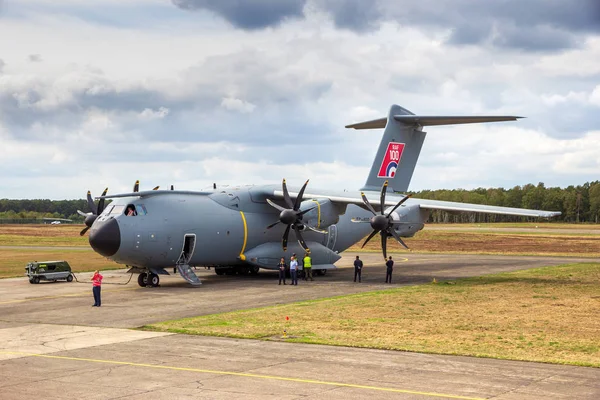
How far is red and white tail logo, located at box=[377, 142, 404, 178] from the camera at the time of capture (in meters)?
41.8

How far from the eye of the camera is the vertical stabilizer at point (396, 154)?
41.7 meters

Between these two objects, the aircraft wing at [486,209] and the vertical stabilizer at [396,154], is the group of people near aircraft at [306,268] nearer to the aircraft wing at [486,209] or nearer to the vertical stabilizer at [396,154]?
the aircraft wing at [486,209]

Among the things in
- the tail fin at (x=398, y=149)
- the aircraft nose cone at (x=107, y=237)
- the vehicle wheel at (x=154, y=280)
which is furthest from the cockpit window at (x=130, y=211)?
the tail fin at (x=398, y=149)

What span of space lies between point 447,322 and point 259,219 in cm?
1673

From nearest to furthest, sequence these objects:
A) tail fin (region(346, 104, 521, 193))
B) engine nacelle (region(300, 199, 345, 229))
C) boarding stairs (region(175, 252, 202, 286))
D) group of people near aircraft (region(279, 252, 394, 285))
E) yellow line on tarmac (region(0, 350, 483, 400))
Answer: yellow line on tarmac (region(0, 350, 483, 400)), boarding stairs (region(175, 252, 202, 286)), group of people near aircraft (region(279, 252, 394, 285)), engine nacelle (region(300, 199, 345, 229)), tail fin (region(346, 104, 521, 193))

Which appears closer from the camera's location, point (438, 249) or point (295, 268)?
point (295, 268)

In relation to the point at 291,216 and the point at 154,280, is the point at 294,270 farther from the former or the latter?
the point at 154,280

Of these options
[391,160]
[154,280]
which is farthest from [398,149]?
[154,280]

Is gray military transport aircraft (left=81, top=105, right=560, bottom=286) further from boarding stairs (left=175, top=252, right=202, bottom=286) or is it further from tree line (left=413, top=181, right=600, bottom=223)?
tree line (left=413, top=181, right=600, bottom=223)

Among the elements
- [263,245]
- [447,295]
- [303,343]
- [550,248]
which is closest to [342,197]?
[263,245]

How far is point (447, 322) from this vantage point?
69.4 feet

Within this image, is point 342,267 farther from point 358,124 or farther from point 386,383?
point 386,383

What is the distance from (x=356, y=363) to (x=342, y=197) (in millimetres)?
21322

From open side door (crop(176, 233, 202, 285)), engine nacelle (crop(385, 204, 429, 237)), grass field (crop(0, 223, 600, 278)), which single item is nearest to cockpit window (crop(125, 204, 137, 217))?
open side door (crop(176, 233, 202, 285))
